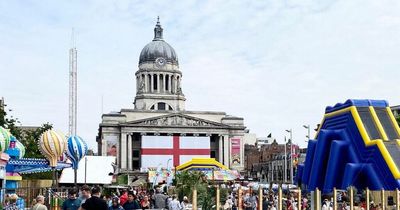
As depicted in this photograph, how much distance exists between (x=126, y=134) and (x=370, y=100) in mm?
89593

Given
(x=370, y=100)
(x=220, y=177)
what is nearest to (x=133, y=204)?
(x=370, y=100)

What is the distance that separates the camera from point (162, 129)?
104 meters

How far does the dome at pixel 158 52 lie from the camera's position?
381 ft

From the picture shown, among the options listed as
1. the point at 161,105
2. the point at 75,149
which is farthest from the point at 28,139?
the point at 161,105

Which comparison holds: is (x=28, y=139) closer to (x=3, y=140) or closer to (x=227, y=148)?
(x=3, y=140)

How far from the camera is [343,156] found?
591 inches

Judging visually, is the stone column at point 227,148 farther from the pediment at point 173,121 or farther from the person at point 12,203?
the person at point 12,203

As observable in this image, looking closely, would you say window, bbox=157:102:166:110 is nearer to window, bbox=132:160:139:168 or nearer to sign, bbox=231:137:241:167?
window, bbox=132:160:139:168

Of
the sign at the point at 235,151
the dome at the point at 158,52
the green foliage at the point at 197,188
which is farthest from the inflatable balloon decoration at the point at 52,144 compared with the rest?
the dome at the point at 158,52

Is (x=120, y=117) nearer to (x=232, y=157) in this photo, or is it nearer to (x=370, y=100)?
(x=232, y=157)

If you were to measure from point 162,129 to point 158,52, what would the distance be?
1950cm

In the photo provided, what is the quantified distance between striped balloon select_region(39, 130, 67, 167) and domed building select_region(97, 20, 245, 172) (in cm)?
6682

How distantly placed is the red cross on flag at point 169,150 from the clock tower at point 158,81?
1628 cm

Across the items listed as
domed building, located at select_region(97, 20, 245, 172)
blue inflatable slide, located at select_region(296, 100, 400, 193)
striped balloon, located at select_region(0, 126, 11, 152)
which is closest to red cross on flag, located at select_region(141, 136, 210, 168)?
domed building, located at select_region(97, 20, 245, 172)
